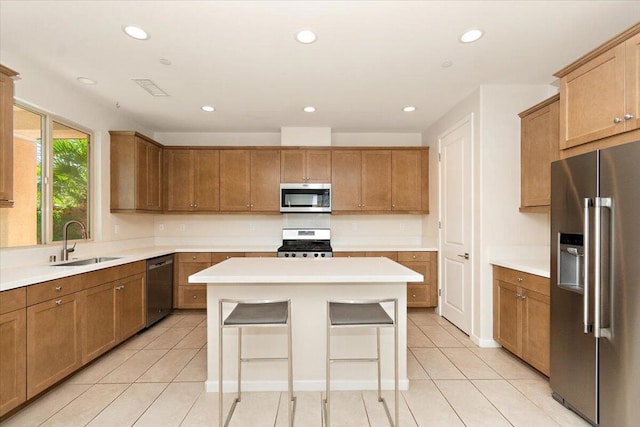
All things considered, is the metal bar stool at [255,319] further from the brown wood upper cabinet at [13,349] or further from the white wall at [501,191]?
the white wall at [501,191]

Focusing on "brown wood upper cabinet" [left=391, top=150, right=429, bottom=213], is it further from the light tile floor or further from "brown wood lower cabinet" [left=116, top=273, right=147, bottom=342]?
"brown wood lower cabinet" [left=116, top=273, right=147, bottom=342]

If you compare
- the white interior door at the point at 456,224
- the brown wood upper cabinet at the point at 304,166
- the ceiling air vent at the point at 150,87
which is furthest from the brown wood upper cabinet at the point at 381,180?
the ceiling air vent at the point at 150,87

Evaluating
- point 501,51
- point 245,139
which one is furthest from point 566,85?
point 245,139

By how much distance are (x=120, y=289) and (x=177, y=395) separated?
1.35 meters

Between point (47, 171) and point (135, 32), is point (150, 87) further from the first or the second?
point (47, 171)

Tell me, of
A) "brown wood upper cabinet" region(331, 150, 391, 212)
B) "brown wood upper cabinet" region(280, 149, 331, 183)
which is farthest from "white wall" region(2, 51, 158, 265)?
"brown wood upper cabinet" region(331, 150, 391, 212)

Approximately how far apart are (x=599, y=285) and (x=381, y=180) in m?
3.05

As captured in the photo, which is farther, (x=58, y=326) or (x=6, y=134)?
(x=58, y=326)

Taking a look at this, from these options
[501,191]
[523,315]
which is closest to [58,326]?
[523,315]

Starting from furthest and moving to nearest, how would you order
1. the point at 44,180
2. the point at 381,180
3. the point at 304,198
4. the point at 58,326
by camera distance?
the point at 381,180
the point at 304,198
the point at 44,180
the point at 58,326

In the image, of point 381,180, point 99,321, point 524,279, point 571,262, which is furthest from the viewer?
point 381,180

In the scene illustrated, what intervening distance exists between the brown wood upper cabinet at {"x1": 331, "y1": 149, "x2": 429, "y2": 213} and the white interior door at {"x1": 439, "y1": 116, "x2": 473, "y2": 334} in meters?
0.52

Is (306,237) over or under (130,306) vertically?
over

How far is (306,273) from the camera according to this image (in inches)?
84.0
